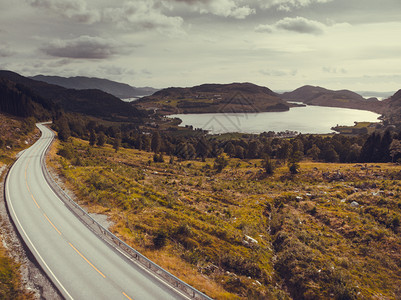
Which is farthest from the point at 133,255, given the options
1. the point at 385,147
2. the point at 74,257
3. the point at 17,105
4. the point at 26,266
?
the point at 17,105

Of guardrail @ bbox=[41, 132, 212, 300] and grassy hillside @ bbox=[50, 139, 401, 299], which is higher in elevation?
guardrail @ bbox=[41, 132, 212, 300]

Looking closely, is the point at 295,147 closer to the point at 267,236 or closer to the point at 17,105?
the point at 267,236

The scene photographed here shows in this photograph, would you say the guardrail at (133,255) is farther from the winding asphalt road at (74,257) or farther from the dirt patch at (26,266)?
the dirt patch at (26,266)

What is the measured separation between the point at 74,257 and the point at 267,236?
2686 centimetres

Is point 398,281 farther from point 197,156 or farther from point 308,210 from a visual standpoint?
point 197,156

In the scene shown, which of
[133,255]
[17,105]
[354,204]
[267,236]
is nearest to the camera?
[133,255]

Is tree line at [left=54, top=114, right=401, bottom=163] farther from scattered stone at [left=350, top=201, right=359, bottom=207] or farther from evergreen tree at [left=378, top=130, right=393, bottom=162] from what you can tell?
scattered stone at [left=350, top=201, right=359, bottom=207]

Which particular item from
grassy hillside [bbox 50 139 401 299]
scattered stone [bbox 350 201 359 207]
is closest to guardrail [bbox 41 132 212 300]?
grassy hillside [bbox 50 139 401 299]

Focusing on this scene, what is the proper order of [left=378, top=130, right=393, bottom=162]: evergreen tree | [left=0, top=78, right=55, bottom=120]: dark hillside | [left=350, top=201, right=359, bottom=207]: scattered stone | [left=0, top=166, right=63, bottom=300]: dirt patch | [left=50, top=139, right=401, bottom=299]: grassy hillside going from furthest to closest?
[left=0, top=78, right=55, bottom=120]: dark hillside, [left=378, top=130, right=393, bottom=162]: evergreen tree, [left=350, top=201, right=359, bottom=207]: scattered stone, [left=50, top=139, right=401, bottom=299]: grassy hillside, [left=0, top=166, right=63, bottom=300]: dirt patch

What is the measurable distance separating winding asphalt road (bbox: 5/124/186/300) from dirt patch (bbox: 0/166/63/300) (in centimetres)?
51

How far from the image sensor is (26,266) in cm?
2102

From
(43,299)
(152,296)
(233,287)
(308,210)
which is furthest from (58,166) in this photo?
(308,210)

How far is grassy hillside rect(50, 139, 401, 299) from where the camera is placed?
2203 cm

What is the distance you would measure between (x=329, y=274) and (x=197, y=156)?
119 meters
